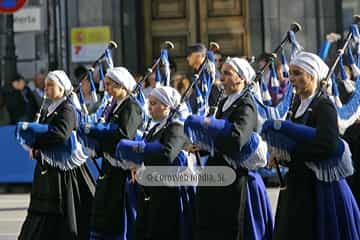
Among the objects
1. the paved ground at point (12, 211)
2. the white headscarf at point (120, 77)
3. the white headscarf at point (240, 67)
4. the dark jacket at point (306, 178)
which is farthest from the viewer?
the paved ground at point (12, 211)

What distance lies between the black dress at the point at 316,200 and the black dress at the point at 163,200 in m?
1.04

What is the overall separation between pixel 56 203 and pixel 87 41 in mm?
11579

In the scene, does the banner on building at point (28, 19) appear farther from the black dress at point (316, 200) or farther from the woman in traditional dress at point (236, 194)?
the black dress at point (316, 200)

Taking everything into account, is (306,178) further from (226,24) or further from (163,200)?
(226,24)

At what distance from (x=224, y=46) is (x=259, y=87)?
12230 millimetres

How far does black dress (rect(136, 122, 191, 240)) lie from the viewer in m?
6.77

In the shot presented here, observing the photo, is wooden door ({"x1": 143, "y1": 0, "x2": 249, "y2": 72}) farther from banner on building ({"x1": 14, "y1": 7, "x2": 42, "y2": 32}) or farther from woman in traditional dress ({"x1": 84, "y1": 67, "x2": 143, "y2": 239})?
woman in traditional dress ({"x1": 84, "y1": 67, "x2": 143, "y2": 239})

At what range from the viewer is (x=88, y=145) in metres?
7.53

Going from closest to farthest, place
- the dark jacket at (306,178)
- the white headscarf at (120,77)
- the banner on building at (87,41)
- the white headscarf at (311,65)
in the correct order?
the dark jacket at (306,178) < the white headscarf at (311,65) < the white headscarf at (120,77) < the banner on building at (87,41)

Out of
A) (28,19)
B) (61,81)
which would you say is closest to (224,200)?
(61,81)

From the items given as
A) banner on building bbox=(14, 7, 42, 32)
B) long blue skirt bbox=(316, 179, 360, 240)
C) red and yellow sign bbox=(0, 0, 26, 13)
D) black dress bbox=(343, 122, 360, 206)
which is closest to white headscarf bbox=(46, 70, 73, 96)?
black dress bbox=(343, 122, 360, 206)

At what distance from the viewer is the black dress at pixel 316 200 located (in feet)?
19.2

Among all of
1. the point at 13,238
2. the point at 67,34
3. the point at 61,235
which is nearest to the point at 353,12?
the point at 67,34

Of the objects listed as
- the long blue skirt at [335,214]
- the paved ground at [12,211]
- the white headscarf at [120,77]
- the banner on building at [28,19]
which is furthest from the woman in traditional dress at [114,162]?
the banner on building at [28,19]
